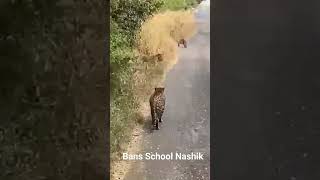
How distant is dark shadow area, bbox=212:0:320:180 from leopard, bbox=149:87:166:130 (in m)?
0.16

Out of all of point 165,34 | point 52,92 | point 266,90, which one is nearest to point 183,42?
point 165,34

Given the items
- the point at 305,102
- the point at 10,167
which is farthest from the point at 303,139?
the point at 10,167

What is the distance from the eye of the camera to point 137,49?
153 centimetres

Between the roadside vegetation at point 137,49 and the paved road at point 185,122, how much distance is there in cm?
4

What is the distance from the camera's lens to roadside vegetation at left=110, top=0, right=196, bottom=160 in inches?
59.5

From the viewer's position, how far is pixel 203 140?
59.8 inches

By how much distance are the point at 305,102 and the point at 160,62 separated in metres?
0.44

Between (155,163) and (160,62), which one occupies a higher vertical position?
(160,62)

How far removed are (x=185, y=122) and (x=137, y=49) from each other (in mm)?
257

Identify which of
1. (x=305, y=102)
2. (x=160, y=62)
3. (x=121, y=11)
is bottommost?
(x=305, y=102)

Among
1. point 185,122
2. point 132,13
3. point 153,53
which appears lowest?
point 185,122

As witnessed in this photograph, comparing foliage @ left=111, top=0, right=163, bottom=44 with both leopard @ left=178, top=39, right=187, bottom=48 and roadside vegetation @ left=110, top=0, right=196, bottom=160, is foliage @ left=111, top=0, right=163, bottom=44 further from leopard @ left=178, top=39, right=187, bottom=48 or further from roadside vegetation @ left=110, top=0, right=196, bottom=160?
leopard @ left=178, top=39, right=187, bottom=48

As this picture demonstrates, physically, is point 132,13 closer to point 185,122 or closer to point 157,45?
point 157,45

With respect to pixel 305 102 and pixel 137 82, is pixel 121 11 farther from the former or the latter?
pixel 305 102
